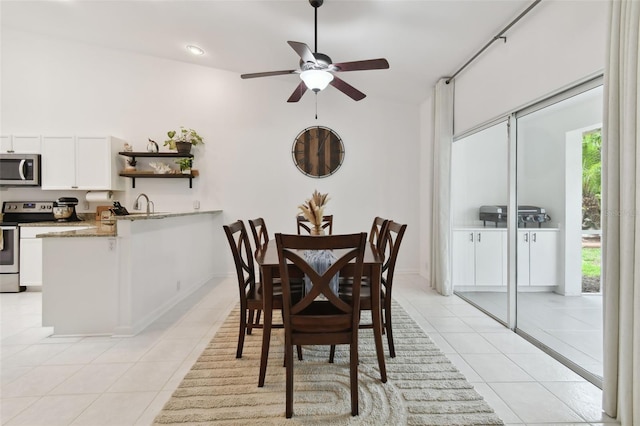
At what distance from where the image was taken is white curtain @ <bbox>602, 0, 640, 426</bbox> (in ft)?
4.74

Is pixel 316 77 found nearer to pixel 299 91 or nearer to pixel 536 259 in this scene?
pixel 299 91

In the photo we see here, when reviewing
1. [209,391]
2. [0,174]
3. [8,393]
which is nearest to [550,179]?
[209,391]

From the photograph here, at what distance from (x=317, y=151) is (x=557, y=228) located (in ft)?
10.4

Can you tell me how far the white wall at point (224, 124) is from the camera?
14.4 ft

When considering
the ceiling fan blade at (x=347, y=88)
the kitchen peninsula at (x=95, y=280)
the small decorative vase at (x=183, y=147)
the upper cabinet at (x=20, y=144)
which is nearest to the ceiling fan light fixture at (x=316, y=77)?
the ceiling fan blade at (x=347, y=88)

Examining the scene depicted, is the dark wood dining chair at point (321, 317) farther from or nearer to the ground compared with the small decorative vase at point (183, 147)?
nearer to the ground

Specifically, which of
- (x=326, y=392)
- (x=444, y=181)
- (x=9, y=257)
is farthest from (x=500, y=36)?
(x=9, y=257)

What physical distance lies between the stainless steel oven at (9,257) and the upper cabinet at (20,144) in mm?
1057

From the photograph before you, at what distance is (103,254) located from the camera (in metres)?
2.62

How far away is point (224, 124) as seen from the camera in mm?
4633

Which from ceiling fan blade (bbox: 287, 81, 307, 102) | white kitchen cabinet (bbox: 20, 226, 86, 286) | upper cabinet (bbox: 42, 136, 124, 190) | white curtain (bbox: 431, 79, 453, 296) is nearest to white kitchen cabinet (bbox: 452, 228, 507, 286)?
white curtain (bbox: 431, 79, 453, 296)

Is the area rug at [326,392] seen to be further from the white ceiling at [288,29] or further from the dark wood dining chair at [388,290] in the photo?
the white ceiling at [288,29]

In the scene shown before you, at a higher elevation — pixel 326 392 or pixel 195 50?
pixel 195 50

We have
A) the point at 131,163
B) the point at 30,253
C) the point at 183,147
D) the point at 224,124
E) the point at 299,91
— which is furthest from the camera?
the point at 224,124
